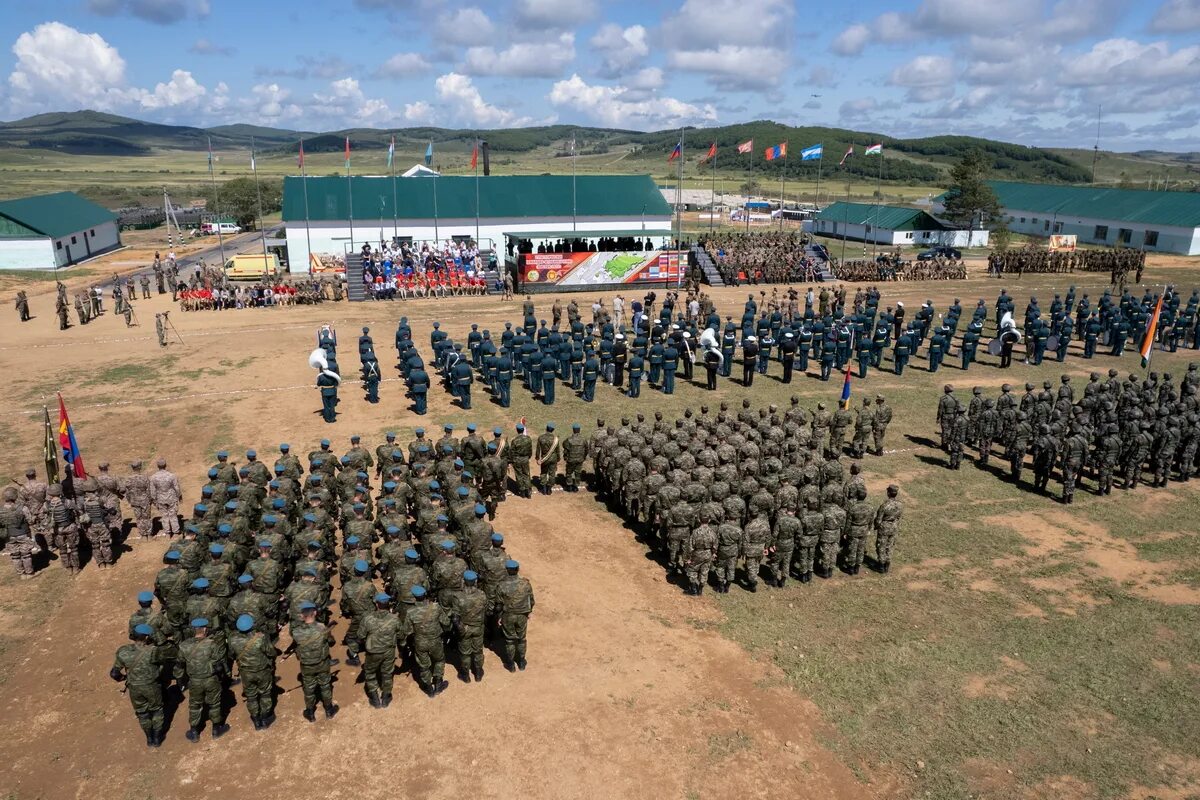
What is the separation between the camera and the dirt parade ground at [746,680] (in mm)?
8586

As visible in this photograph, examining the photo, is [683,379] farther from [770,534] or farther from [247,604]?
[247,604]

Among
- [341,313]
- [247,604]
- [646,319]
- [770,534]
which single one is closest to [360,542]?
[247,604]

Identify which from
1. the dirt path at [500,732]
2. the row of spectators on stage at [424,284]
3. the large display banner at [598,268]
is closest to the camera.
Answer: the dirt path at [500,732]

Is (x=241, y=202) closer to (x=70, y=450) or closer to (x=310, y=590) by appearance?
(x=70, y=450)

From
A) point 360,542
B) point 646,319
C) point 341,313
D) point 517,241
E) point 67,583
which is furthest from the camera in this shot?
point 517,241

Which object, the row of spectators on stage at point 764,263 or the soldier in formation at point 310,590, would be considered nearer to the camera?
the soldier in formation at point 310,590

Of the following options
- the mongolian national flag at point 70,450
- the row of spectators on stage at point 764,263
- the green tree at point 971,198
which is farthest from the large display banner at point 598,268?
the green tree at point 971,198

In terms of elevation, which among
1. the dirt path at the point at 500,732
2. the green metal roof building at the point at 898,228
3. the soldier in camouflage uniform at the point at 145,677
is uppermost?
the green metal roof building at the point at 898,228

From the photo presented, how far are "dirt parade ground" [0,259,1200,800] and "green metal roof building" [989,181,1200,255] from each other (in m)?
49.2

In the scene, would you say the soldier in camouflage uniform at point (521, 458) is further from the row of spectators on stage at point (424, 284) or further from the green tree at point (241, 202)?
the green tree at point (241, 202)

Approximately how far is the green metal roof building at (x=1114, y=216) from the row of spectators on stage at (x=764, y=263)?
30953mm

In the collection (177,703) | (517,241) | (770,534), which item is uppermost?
(517,241)

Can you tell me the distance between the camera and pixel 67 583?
12336mm

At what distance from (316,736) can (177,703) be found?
211 cm
